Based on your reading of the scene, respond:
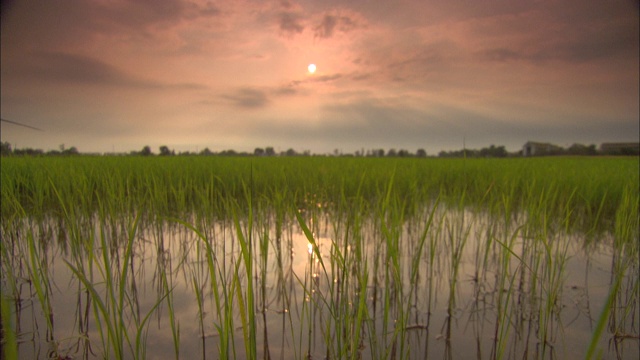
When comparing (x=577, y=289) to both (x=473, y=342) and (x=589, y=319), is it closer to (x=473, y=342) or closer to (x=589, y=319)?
(x=589, y=319)

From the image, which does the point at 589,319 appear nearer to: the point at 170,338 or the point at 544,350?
the point at 544,350

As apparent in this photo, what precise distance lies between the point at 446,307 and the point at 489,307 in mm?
251

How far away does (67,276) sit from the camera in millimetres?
2098

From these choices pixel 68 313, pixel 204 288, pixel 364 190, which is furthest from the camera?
pixel 364 190

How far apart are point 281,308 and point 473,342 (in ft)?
3.24

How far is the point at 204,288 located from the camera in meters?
1.98

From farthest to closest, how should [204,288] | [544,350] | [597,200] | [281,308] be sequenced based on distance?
[597,200], [204,288], [281,308], [544,350]

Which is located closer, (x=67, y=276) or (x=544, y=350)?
(x=544, y=350)

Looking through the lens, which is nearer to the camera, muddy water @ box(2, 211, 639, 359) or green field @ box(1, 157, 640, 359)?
green field @ box(1, 157, 640, 359)

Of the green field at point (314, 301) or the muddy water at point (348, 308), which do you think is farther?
the muddy water at point (348, 308)

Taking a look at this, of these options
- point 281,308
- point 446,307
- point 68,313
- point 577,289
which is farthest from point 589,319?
point 68,313

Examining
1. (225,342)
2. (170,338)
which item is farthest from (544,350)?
(170,338)

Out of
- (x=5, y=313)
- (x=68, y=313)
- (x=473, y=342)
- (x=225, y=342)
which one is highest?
(x=5, y=313)

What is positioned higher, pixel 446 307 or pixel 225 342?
pixel 225 342
